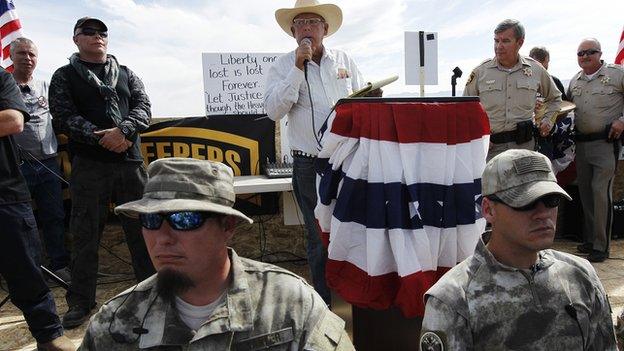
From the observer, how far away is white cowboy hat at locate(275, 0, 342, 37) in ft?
10.8

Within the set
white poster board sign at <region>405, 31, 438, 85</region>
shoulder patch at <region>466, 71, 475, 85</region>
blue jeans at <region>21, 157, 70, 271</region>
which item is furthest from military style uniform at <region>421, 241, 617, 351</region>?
blue jeans at <region>21, 157, 70, 271</region>

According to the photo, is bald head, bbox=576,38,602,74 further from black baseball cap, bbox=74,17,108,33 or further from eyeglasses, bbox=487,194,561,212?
black baseball cap, bbox=74,17,108,33

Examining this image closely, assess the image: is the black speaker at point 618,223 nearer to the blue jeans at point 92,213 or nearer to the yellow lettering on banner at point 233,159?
the yellow lettering on banner at point 233,159

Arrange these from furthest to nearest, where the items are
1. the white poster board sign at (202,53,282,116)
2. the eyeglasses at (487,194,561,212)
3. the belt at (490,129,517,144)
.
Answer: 1. the white poster board sign at (202,53,282,116)
2. the belt at (490,129,517,144)
3. the eyeglasses at (487,194,561,212)

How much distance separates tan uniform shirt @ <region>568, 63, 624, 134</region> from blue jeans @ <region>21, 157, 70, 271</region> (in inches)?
228

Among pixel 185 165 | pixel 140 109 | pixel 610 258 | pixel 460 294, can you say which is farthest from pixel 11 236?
pixel 610 258

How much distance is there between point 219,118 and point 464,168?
350 cm

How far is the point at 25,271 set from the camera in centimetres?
286

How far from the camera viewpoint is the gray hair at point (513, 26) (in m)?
4.28

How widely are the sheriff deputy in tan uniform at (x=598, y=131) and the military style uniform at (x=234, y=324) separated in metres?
4.84

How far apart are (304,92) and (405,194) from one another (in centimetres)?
122

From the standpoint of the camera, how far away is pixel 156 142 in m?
5.15

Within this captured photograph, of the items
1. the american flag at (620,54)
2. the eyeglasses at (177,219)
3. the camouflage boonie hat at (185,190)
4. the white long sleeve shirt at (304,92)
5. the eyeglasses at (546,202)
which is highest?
the american flag at (620,54)

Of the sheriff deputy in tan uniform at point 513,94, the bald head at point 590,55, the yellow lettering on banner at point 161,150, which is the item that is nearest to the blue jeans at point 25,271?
the yellow lettering on banner at point 161,150
